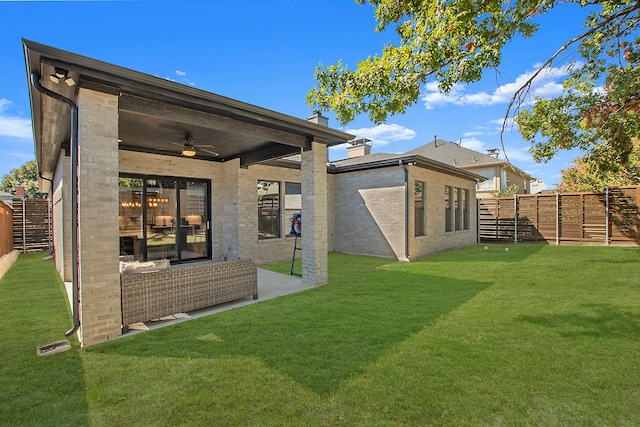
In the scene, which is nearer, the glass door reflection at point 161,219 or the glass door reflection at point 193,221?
the glass door reflection at point 161,219

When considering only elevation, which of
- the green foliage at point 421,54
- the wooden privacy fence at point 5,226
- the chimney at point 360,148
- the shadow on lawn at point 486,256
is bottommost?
the shadow on lawn at point 486,256

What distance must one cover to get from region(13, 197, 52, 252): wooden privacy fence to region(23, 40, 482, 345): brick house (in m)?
2.69

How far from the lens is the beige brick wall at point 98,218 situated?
3611 millimetres

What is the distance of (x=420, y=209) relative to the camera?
10648mm

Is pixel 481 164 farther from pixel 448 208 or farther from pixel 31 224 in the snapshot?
pixel 31 224

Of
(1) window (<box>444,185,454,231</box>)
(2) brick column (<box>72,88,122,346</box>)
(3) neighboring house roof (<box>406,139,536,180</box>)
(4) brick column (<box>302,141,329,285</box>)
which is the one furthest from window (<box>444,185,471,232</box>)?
(2) brick column (<box>72,88,122,346</box>)

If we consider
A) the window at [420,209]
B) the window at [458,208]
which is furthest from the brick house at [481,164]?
the window at [420,209]

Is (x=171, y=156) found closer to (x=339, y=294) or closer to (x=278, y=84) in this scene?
(x=278, y=84)

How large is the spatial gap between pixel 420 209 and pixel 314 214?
18.3 ft

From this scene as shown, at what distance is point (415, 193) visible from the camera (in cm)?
1025

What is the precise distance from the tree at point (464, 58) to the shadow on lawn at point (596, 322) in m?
2.88

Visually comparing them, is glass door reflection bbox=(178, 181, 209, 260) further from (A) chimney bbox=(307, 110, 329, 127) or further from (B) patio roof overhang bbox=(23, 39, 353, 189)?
(A) chimney bbox=(307, 110, 329, 127)

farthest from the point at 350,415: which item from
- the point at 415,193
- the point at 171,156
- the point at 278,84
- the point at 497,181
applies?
the point at 497,181

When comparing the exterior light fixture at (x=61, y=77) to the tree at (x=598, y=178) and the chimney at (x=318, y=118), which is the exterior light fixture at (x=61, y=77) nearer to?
the tree at (x=598, y=178)
